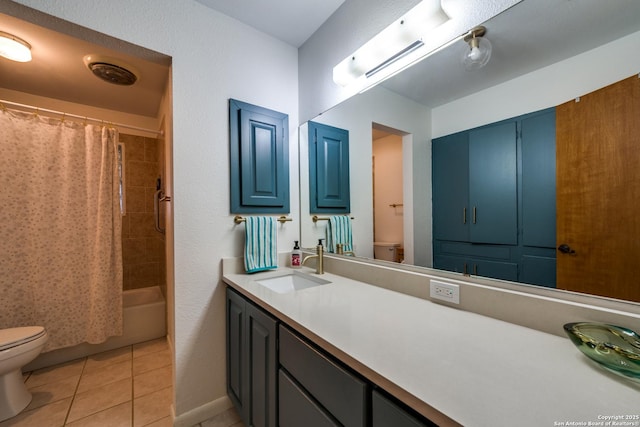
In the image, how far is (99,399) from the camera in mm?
1594

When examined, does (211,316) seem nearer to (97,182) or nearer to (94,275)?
(94,275)

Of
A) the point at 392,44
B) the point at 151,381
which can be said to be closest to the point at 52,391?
the point at 151,381

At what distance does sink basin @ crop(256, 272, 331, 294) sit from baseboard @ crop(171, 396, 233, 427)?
2.49 feet

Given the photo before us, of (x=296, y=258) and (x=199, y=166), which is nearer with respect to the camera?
(x=199, y=166)

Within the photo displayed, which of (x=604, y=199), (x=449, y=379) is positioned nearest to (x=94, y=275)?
(x=449, y=379)

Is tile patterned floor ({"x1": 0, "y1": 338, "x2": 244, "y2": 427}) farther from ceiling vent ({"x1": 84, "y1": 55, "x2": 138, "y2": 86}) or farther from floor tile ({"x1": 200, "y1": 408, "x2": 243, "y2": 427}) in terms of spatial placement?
ceiling vent ({"x1": 84, "y1": 55, "x2": 138, "y2": 86})

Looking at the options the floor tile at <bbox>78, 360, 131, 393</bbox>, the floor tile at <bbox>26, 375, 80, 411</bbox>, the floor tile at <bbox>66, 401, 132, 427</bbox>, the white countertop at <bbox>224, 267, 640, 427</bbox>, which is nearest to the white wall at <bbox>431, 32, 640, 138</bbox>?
the white countertop at <bbox>224, 267, 640, 427</bbox>

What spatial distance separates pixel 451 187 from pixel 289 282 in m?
1.13

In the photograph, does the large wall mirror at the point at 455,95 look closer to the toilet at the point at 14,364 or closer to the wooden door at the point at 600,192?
the wooden door at the point at 600,192

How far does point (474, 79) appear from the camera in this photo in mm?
982

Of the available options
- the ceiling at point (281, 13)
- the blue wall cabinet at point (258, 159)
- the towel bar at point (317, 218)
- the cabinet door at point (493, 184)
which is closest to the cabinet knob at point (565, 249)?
the cabinet door at point (493, 184)

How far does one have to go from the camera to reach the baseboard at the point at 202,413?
1.40 m

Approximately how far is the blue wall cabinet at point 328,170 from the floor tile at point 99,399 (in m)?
1.80

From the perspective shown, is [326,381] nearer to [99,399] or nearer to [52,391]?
[99,399]
